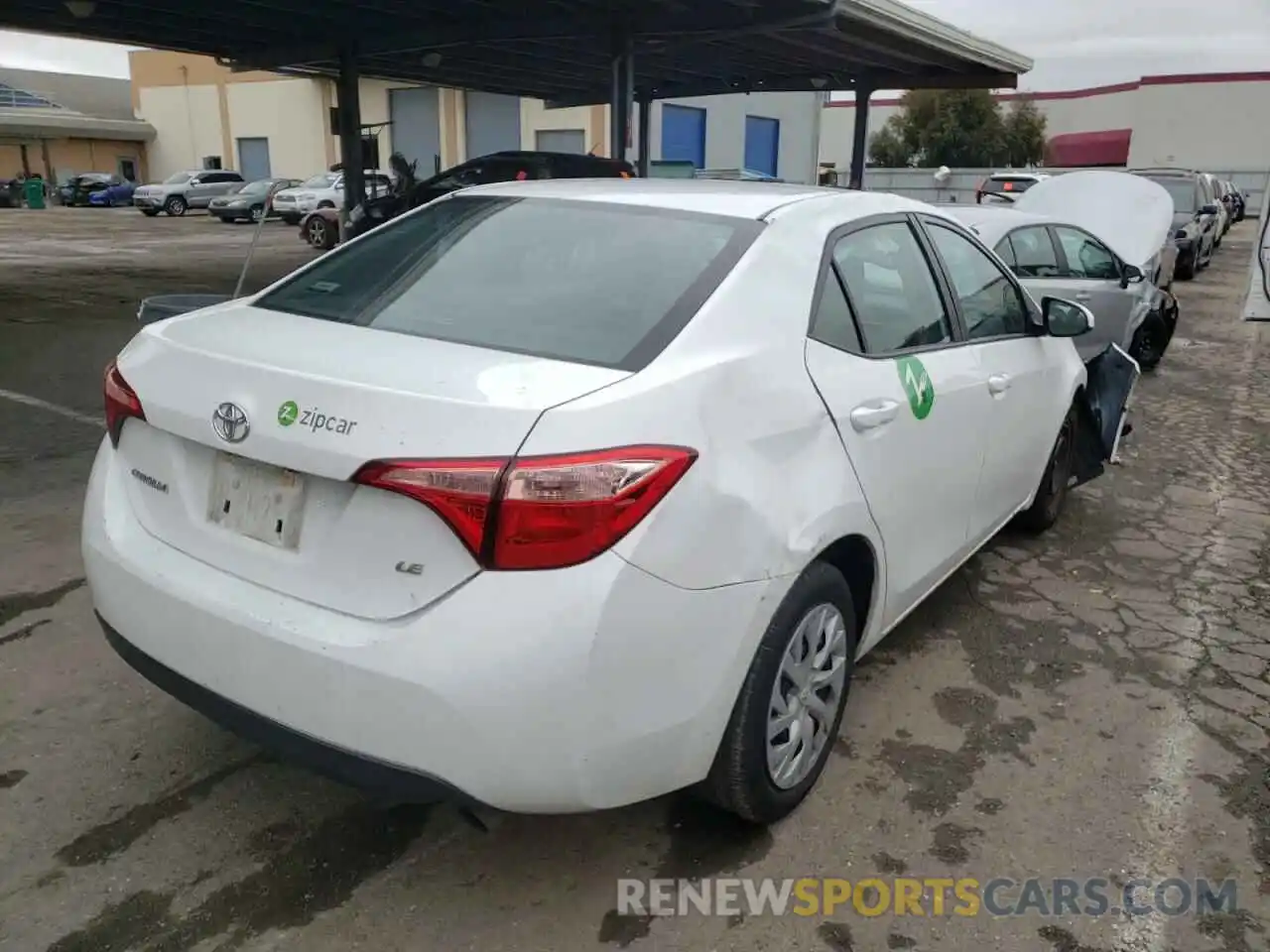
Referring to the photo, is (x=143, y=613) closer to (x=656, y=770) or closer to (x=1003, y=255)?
(x=656, y=770)

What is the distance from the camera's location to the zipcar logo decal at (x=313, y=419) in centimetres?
210

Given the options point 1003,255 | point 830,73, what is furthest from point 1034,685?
point 830,73

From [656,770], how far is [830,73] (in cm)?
1782

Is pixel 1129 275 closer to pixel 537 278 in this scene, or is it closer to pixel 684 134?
pixel 537 278

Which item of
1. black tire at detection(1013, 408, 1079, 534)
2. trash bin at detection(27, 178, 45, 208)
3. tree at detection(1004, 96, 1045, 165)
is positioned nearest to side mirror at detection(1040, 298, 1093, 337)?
black tire at detection(1013, 408, 1079, 534)

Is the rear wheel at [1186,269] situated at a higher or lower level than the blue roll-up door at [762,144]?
lower

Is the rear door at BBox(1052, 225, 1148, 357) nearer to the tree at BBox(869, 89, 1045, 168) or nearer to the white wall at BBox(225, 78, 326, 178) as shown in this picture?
the white wall at BBox(225, 78, 326, 178)

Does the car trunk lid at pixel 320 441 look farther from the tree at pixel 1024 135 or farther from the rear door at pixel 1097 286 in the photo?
the tree at pixel 1024 135

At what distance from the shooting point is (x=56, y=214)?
3428 centimetres

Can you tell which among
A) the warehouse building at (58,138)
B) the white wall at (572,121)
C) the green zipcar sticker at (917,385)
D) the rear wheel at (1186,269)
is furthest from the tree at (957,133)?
the green zipcar sticker at (917,385)

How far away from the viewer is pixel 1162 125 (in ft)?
197

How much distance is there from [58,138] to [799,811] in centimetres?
5642

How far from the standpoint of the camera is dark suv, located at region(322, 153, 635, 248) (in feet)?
45.5

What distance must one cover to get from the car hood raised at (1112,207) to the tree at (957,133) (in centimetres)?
4629
